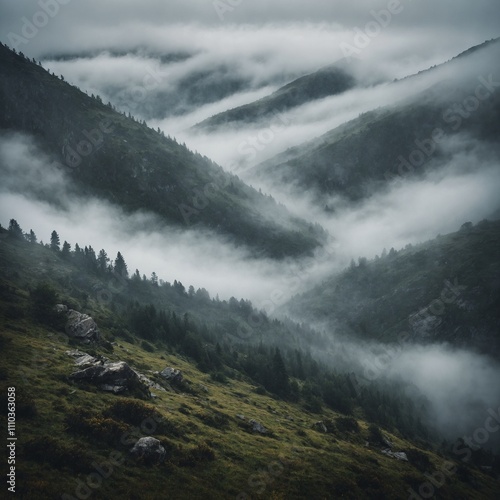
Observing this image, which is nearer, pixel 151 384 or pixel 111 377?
pixel 111 377

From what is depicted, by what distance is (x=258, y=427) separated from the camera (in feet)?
261

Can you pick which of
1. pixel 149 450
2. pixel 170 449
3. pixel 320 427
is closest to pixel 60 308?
pixel 170 449

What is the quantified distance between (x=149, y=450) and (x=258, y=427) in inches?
1360

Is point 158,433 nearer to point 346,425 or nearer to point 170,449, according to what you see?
point 170,449

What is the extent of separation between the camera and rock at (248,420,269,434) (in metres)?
78.4

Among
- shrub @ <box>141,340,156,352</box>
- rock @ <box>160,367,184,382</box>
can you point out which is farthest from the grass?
shrub @ <box>141,340,156,352</box>

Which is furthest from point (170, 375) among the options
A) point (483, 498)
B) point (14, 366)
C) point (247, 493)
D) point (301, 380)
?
point (301, 380)

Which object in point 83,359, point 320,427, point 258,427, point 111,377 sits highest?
point 83,359

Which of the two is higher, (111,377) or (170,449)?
(111,377)

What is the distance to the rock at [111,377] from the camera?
210 feet

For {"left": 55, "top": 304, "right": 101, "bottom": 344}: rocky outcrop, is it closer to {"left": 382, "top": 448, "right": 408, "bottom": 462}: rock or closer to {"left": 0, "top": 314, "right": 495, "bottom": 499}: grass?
{"left": 0, "top": 314, "right": 495, "bottom": 499}: grass

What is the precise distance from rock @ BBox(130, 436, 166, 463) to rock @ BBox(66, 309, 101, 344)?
4999 cm

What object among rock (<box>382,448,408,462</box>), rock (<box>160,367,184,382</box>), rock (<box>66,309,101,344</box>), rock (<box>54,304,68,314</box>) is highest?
rock (<box>54,304,68,314</box>)

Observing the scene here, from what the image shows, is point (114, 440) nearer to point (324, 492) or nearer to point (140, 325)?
point (324, 492)
